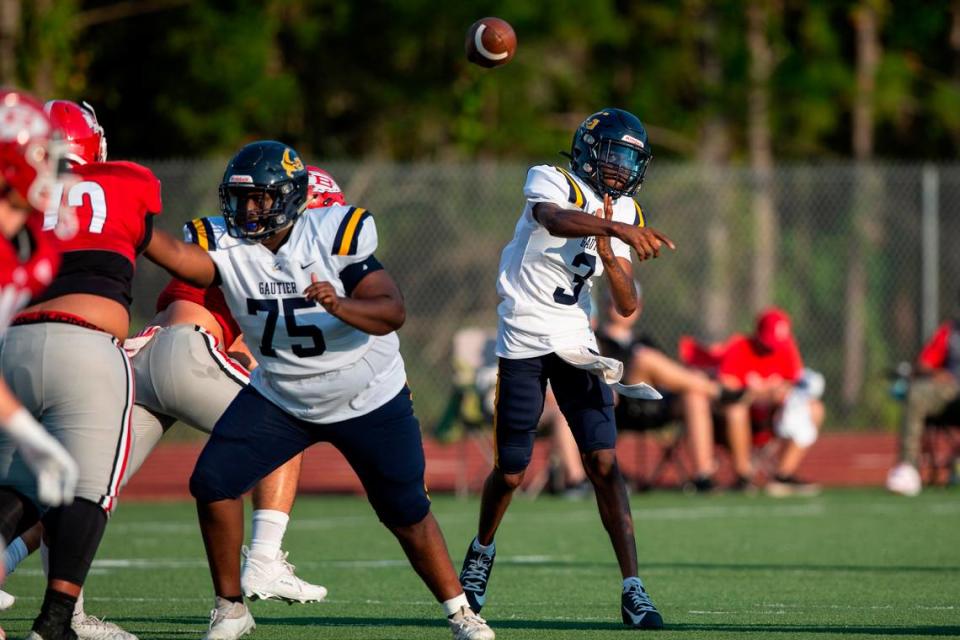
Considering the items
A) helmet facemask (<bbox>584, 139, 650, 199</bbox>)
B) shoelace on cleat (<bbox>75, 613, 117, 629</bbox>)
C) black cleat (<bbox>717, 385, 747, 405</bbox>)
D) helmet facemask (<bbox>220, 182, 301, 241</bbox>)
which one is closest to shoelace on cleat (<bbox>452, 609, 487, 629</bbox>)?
shoelace on cleat (<bbox>75, 613, 117, 629</bbox>)

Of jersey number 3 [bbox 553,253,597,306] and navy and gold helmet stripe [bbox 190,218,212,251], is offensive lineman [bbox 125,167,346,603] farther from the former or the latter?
jersey number 3 [bbox 553,253,597,306]

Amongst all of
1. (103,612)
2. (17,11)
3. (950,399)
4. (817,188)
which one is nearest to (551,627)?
(103,612)

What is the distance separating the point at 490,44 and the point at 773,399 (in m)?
7.05

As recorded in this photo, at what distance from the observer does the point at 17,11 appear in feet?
56.5

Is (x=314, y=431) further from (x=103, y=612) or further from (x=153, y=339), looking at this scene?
(x=103, y=612)

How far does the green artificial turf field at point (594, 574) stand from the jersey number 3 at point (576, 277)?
130 cm

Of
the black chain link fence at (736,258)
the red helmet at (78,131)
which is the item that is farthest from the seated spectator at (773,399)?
the red helmet at (78,131)

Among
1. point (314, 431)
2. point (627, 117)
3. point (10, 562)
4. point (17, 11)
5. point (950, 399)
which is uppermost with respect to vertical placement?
point (17, 11)

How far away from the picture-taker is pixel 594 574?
819 cm

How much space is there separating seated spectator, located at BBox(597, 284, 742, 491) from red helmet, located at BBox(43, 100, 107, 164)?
752 centimetres

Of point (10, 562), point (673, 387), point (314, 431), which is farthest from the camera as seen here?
point (673, 387)

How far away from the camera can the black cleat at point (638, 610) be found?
614cm

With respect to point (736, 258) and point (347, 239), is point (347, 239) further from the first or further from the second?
point (736, 258)

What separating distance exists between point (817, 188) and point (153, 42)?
921cm
